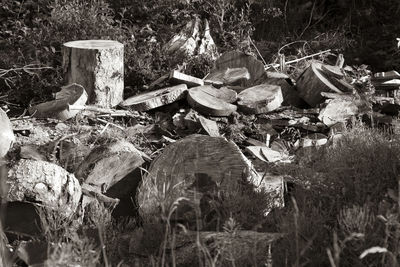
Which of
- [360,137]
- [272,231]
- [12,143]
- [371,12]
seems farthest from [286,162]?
[371,12]

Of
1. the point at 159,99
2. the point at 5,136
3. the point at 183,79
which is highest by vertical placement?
the point at 183,79

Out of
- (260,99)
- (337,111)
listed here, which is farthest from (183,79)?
(337,111)

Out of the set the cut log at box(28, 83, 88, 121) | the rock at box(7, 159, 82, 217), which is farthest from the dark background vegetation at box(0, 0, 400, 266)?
the rock at box(7, 159, 82, 217)

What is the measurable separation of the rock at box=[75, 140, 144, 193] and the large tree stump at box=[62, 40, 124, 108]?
5.28ft

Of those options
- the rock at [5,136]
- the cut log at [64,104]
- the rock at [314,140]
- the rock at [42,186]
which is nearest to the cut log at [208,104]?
the rock at [314,140]

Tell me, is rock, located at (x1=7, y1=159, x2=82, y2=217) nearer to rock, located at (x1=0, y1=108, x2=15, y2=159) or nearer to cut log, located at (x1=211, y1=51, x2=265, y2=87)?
rock, located at (x1=0, y1=108, x2=15, y2=159)

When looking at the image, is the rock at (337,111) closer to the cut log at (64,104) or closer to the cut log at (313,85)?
the cut log at (313,85)

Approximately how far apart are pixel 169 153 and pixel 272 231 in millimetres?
949

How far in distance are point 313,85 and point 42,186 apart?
120 inches

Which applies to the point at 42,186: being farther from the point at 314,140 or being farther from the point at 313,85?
the point at 313,85

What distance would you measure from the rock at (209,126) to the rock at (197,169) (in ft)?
3.76

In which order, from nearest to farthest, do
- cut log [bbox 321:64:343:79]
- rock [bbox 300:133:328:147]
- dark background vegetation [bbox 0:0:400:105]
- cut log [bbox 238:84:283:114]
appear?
rock [bbox 300:133:328:147] < cut log [bbox 238:84:283:114] < cut log [bbox 321:64:343:79] < dark background vegetation [bbox 0:0:400:105]

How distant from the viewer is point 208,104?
20.0 ft

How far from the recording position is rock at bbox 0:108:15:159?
543cm
